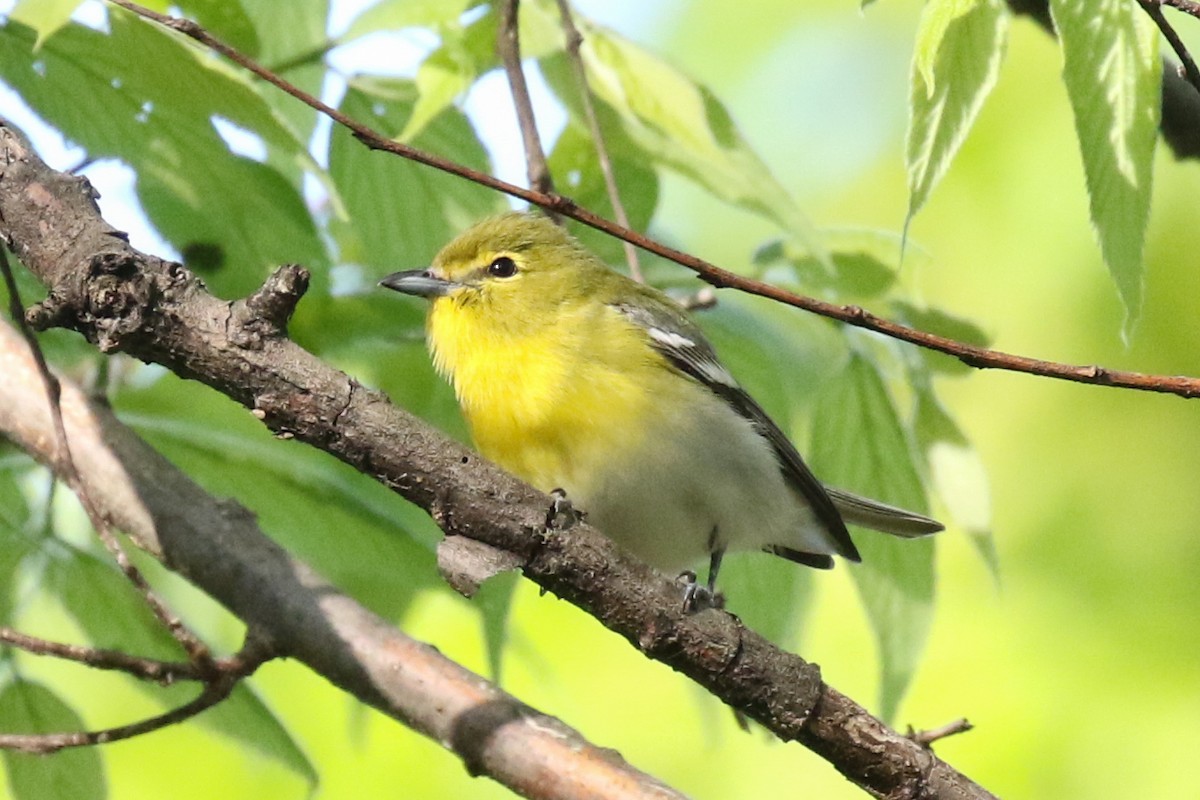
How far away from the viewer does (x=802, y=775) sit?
18.7ft

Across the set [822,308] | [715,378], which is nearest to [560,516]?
[822,308]

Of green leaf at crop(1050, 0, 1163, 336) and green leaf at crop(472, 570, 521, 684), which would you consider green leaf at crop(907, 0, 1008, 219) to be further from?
green leaf at crop(472, 570, 521, 684)

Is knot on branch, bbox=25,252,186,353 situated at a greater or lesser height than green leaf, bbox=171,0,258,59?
lesser

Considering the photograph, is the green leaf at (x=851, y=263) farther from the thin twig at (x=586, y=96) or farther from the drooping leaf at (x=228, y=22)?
the drooping leaf at (x=228, y=22)

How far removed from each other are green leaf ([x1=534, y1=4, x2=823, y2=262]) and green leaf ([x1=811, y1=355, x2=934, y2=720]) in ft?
1.60

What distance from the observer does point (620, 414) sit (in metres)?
3.75

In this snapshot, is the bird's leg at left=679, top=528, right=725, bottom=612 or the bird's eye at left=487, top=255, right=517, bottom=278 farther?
the bird's eye at left=487, top=255, right=517, bottom=278

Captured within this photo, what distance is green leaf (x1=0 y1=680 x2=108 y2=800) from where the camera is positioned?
3.02 meters

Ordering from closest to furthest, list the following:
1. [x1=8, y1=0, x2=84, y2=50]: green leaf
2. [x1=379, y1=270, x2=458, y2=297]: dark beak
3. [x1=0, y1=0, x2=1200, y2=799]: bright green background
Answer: [x1=8, y1=0, x2=84, y2=50]: green leaf → [x1=379, y1=270, x2=458, y2=297]: dark beak → [x1=0, y1=0, x2=1200, y2=799]: bright green background

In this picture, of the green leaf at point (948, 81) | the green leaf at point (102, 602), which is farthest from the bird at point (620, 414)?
the green leaf at point (948, 81)

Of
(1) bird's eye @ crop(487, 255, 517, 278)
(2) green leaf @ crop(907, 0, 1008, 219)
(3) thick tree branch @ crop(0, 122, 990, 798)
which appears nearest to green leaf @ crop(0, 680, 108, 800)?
(3) thick tree branch @ crop(0, 122, 990, 798)

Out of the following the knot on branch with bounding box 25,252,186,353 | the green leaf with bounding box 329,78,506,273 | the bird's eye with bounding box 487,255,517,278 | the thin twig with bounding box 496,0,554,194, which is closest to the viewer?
the knot on branch with bounding box 25,252,186,353

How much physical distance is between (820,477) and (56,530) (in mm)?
1780

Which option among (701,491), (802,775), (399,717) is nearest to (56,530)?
(399,717)
